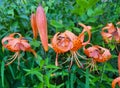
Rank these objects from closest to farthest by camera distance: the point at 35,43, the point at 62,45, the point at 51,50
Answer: the point at 62,45 < the point at 35,43 < the point at 51,50

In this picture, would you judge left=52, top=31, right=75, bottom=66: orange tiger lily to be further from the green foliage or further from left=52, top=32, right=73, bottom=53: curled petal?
the green foliage

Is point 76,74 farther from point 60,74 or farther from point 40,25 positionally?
point 40,25

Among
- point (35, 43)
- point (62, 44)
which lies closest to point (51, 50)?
point (35, 43)

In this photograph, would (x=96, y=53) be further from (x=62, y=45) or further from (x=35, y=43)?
(x=35, y=43)

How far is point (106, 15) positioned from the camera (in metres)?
2.03

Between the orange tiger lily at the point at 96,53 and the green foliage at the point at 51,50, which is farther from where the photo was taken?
the green foliage at the point at 51,50

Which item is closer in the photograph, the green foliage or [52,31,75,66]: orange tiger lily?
[52,31,75,66]: orange tiger lily

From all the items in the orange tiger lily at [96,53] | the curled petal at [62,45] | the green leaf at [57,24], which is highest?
the green leaf at [57,24]

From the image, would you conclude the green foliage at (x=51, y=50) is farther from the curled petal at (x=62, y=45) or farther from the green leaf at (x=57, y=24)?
the curled petal at (x=62, y=45)

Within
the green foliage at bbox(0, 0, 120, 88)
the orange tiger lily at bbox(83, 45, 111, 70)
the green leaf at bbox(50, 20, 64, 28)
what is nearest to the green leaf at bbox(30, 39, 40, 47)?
the green foliage at bbox(0, 0, 120, 88)

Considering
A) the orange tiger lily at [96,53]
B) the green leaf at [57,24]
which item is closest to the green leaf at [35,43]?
the green leaf at [57,24]

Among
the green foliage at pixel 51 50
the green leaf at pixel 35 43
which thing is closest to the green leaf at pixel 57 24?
the green foliage at pixel 51 50

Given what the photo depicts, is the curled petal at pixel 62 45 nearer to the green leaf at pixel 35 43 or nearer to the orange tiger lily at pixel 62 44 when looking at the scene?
the orange tiger lily at pixel 62 44

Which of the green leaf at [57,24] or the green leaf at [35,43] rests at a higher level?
the green leaf at [57,24]
